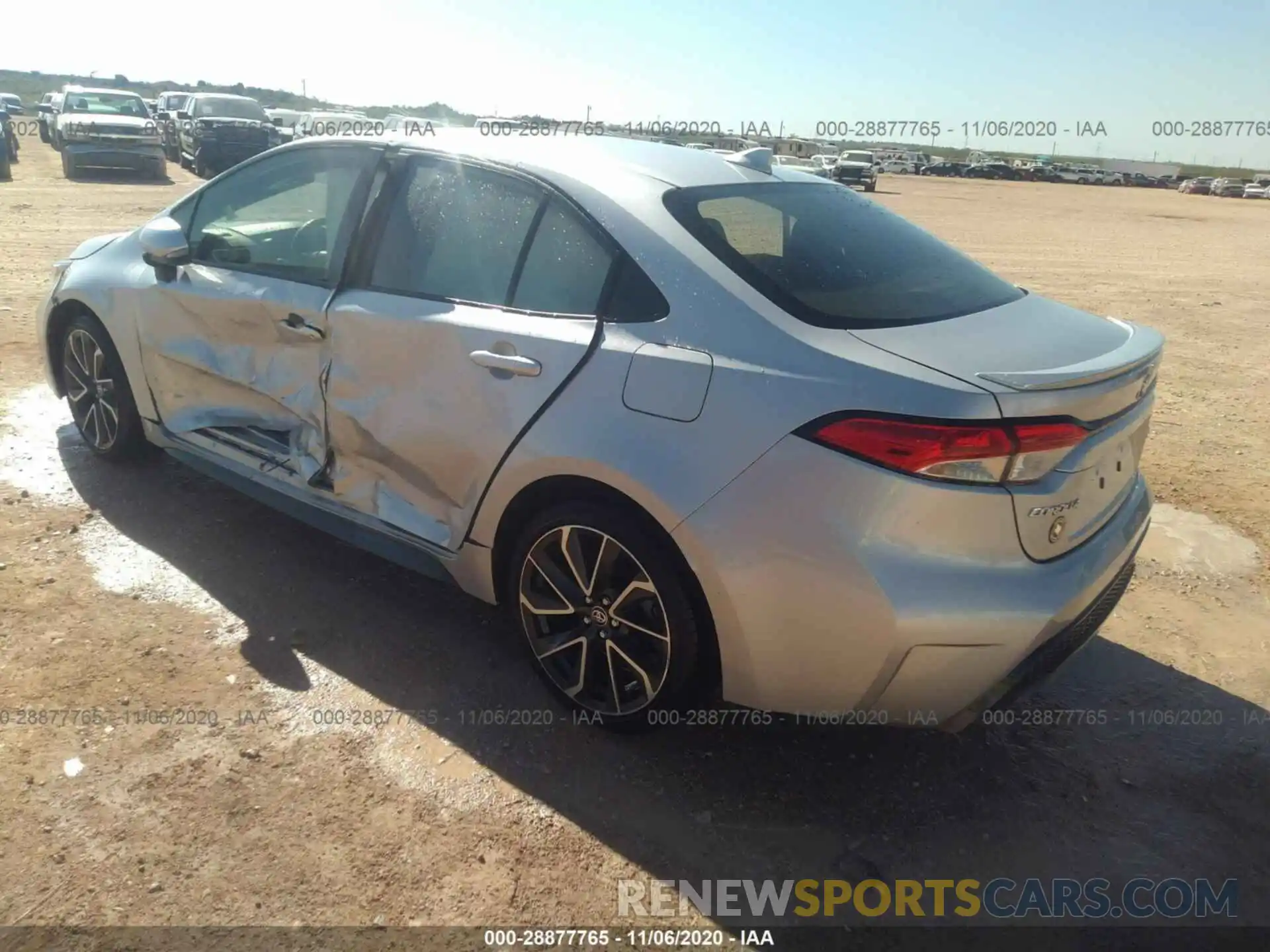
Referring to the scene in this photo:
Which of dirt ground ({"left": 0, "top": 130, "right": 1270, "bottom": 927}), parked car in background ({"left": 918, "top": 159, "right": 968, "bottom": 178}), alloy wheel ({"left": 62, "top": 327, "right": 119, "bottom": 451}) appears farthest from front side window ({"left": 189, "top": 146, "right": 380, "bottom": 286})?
parked car in background ({"left": 918, "top": 159, "right": 968, "bottom": 178})

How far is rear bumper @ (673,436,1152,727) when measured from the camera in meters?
2.23

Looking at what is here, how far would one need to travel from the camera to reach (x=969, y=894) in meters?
2.42

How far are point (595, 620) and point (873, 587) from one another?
0.92 meters

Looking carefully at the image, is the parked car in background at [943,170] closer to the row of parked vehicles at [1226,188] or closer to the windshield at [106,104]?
the row of parked vehicles at [1226,188]

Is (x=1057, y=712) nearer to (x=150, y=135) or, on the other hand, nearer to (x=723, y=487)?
(x=723, y=487)

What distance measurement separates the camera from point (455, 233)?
3145 mm

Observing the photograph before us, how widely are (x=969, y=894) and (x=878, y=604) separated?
83 cm

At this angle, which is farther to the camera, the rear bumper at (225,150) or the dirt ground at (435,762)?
the rear bumper at (225,150)

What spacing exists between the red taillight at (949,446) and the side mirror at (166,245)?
296 cm

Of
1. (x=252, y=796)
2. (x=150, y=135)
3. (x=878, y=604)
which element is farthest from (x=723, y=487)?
(x=150, y=135)

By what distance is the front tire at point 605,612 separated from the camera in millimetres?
2580

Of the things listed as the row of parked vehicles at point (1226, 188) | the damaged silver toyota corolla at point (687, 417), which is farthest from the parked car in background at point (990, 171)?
the damaged silver toyota corolla at point (687, 417)

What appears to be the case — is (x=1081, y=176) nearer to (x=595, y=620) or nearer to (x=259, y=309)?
(x=259, y=309)

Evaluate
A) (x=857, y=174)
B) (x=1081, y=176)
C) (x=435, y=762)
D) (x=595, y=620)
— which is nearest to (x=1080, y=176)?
(x=1081, y=176)
